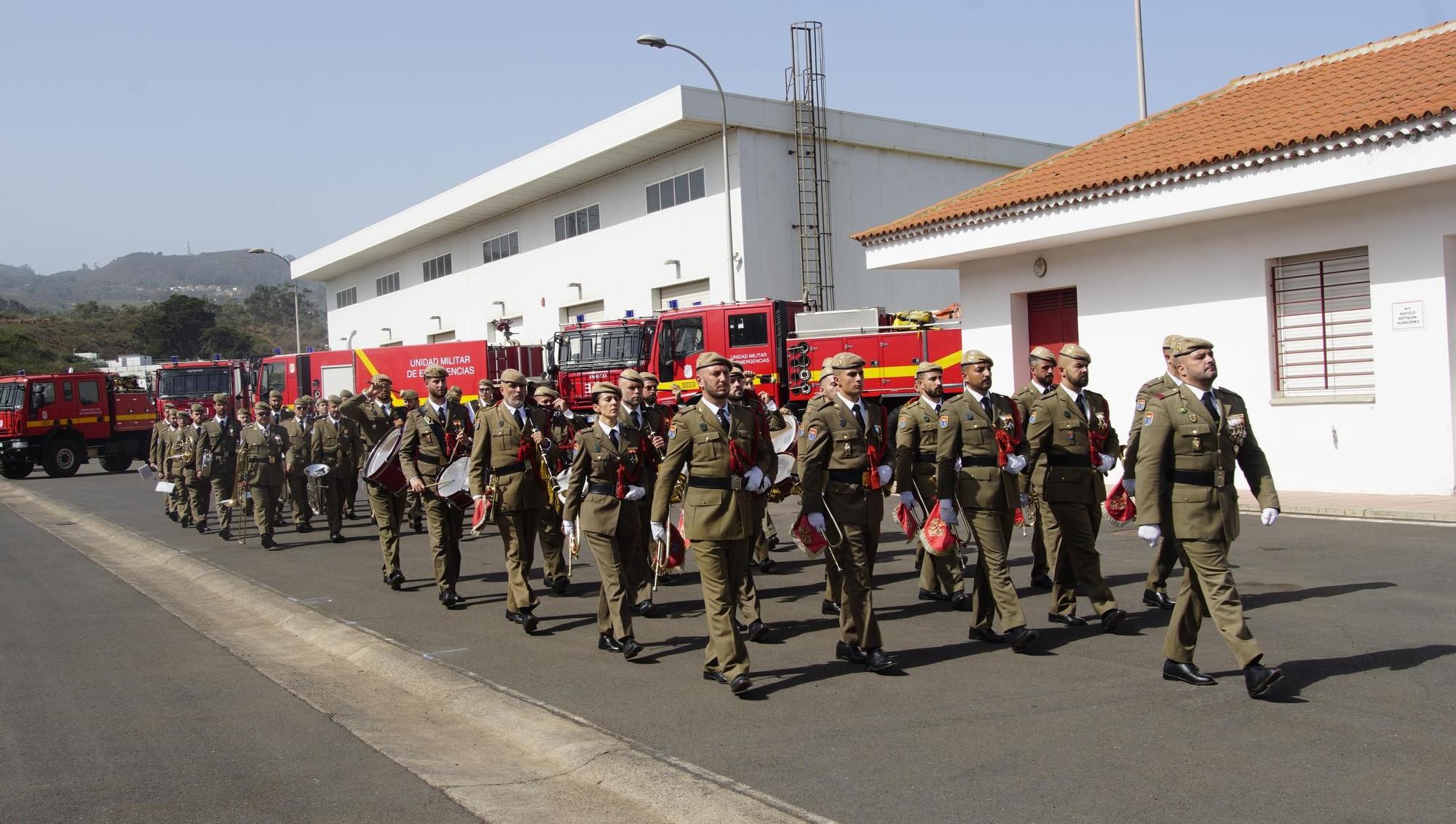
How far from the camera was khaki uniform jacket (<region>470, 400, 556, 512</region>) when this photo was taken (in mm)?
9086

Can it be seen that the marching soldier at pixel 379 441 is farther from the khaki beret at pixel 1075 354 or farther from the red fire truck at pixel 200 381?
the red fire truck at pixel 200 381

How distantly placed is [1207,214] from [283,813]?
14684 mm

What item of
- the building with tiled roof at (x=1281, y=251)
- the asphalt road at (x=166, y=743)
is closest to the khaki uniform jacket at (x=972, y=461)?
the asphalt road at (x=166, y=743)

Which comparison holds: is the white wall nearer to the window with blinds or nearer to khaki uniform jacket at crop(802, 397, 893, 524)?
the window with blinds

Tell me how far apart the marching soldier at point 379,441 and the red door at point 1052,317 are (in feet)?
35.0

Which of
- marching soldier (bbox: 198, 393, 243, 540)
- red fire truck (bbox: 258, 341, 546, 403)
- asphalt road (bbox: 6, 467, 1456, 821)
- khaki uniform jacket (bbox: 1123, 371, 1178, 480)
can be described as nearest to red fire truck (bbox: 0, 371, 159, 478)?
red fire truck (bbox: 258, 341, 546, 403)

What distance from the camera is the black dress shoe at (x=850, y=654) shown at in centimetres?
713

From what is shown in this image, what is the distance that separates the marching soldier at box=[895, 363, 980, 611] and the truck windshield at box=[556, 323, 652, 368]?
15.6 metres

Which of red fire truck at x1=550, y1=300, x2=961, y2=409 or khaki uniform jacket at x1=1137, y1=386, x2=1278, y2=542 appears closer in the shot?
khaki uniform jacket at x1=1137, y1=386, x2=1278, y2=542

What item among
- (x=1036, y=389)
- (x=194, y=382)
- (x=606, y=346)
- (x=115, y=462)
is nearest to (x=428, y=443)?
(x=1036, y=389)

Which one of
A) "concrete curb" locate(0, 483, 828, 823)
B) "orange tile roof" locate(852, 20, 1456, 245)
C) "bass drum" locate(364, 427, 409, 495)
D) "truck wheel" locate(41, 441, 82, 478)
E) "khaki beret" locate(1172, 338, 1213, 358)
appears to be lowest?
"concrete curb" locate(0, 483, 828, 823)

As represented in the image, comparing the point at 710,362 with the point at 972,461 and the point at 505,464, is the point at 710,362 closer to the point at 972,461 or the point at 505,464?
the point at 972,461

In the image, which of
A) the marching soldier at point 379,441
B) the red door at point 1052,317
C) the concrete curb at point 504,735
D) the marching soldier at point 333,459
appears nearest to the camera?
the concrete curb at point 504,735

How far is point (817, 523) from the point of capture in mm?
6957
